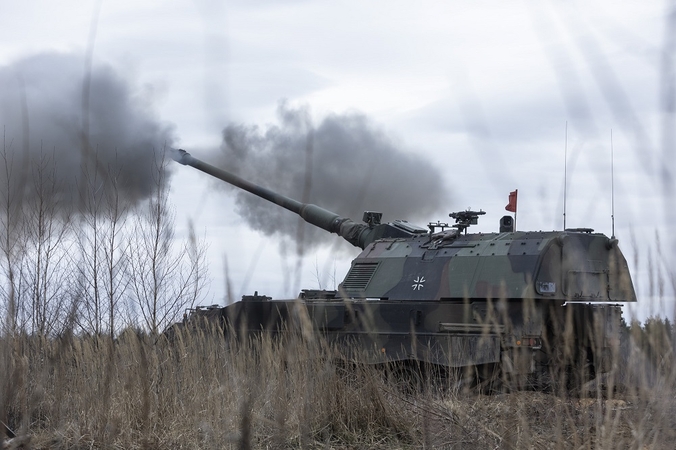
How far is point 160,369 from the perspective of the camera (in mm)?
7430

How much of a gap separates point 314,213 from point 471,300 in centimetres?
405

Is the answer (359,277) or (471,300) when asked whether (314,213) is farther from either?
(471,300)

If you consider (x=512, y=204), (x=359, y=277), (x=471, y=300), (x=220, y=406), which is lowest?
(x=220, y=406)

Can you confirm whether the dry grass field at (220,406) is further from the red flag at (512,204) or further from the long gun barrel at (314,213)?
the long gun barrel at (314,213)

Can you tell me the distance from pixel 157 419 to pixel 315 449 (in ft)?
4.07

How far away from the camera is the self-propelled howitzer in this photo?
34.7 feet

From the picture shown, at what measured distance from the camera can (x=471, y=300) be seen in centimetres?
1120

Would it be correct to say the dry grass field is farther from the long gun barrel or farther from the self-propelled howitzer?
the long gun barrel

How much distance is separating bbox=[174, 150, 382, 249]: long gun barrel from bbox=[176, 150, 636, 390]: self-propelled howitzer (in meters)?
1.14

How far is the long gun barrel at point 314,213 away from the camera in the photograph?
45.6 feet

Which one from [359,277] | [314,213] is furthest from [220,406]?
[314,213]

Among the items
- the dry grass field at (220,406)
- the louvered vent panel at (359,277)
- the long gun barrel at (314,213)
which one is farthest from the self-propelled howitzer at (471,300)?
the dry grass field at (220,406)

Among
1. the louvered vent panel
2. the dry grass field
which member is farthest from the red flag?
the dry grass field

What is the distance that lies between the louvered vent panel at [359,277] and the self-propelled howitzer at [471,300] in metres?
0.02
